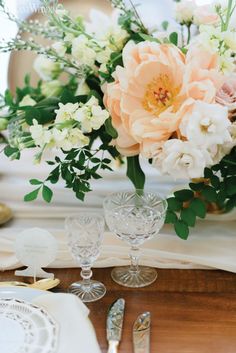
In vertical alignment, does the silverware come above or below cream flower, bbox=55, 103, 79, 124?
below

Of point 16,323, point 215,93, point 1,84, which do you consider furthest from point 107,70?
point 1,84

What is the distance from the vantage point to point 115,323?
2.65ft

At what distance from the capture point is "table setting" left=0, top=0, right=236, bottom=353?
0.79 metres

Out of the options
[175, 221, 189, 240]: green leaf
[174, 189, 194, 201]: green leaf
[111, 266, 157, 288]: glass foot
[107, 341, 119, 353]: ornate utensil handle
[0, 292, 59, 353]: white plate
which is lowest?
[111, 266, 157, 288]: glass foot

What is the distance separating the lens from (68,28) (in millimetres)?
1010

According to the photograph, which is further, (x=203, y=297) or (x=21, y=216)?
(x=21, y=216)

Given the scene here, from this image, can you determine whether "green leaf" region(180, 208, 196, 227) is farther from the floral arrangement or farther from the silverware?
the silverware

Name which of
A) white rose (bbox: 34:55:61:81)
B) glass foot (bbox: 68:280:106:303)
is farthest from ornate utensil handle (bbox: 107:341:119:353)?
white rose (bbox: 34:55:61:81)

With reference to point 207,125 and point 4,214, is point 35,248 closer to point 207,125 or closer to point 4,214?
point 4,214

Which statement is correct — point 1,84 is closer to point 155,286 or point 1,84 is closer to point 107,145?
point 107,145

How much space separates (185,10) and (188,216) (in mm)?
378

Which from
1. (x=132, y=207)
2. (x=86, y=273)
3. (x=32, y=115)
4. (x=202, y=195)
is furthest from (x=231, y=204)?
(x=32, y=115)

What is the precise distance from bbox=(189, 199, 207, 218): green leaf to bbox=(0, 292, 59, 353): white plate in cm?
32

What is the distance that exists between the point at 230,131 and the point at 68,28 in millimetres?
360
